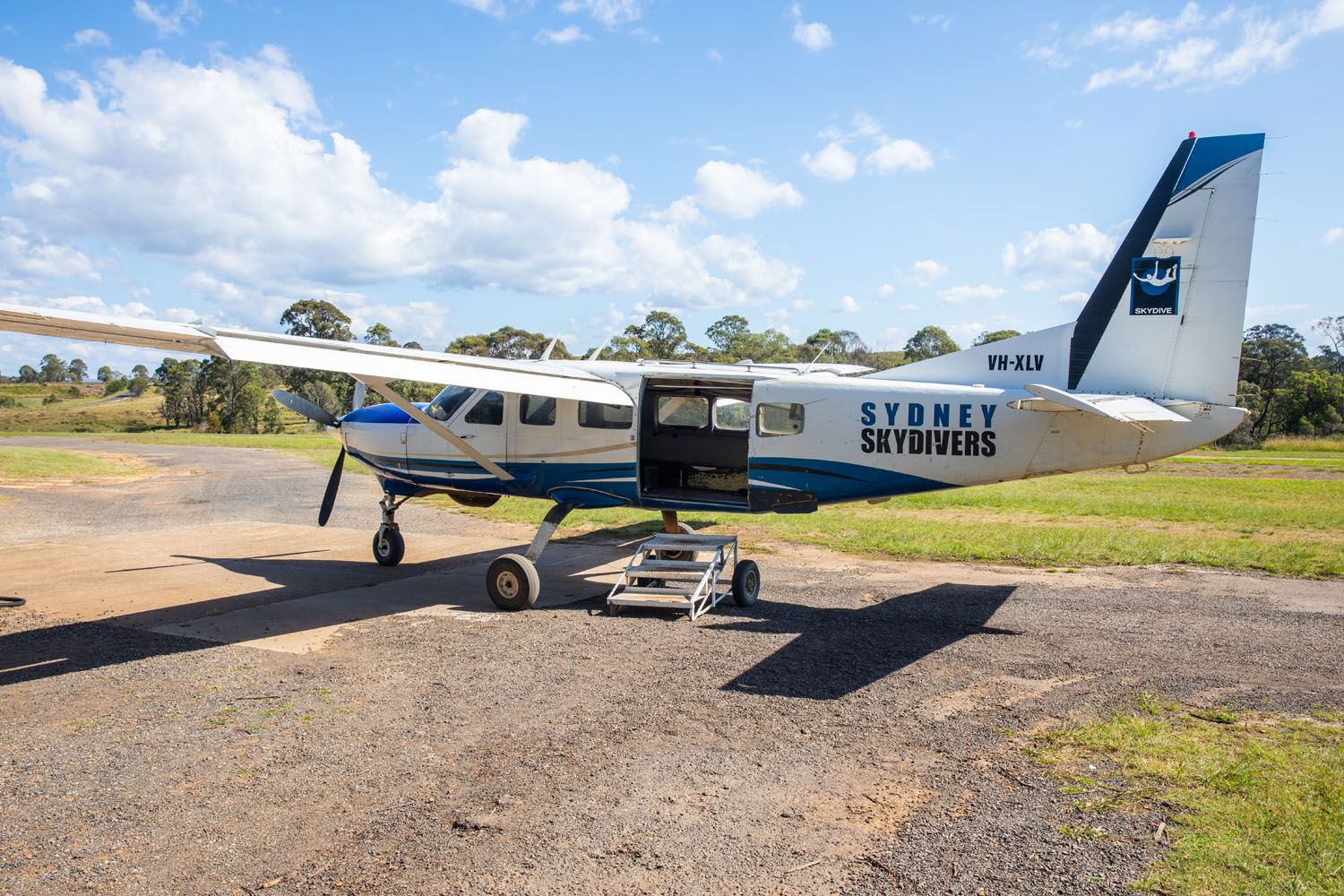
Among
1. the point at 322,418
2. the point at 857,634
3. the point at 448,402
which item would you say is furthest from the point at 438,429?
the point at 857,634

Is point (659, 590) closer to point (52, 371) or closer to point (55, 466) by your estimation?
point (55, 466)

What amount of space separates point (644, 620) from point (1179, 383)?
6.55 metres

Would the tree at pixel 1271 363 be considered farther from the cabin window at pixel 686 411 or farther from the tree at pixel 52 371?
the tree at pixel 52 371

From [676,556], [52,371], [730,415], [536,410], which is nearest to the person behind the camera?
[536,410]

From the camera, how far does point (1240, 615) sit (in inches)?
386

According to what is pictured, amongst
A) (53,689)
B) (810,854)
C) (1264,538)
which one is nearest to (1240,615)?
(1264,538)

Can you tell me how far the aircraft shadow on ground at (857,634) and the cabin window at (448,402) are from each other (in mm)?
5333

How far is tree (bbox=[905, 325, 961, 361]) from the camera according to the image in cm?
8250

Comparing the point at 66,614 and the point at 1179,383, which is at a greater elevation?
the point at 1179,383

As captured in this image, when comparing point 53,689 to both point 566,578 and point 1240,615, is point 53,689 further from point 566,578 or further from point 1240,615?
point 1240,615

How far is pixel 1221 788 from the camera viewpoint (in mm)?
5344

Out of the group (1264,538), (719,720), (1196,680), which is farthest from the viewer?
(1264,538)

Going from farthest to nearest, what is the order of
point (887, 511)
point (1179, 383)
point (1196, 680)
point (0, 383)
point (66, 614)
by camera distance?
1. point (0, 383)
2. point (887, 511)
3. point (66, 614)
4. point (1179, 383)
5. point (1196, 680)

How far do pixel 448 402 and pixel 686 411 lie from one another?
3553 mm
